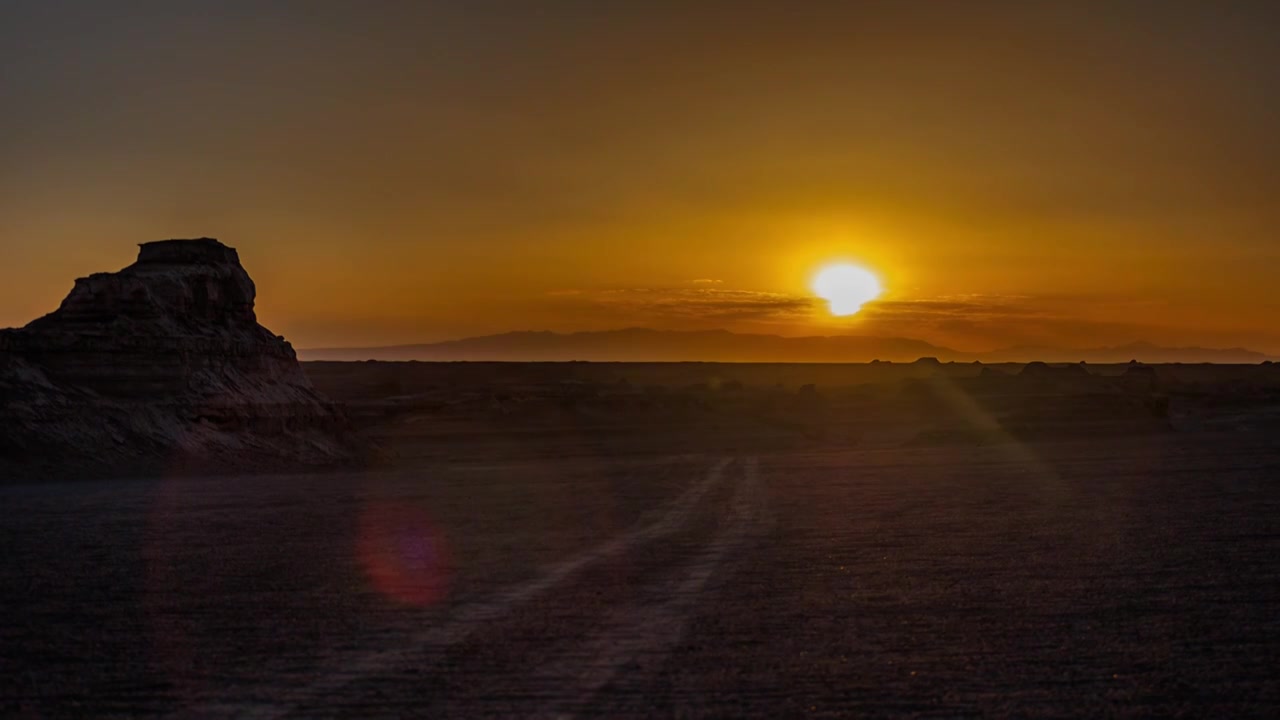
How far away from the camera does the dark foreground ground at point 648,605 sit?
8742 millimetres

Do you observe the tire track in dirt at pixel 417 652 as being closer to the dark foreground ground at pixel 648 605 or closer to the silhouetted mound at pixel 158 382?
the dark foreground ground at pixel 648 605

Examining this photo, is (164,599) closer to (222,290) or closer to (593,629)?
(593,629)

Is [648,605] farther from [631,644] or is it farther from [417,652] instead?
[417,652]

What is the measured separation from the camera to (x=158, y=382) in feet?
118

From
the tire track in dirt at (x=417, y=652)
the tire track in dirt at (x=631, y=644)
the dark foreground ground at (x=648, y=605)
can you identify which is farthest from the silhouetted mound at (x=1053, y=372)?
the tire track in dirt at (x=631, y=644)

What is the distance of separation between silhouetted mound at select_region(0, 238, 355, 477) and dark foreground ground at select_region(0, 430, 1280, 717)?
24.0 ft

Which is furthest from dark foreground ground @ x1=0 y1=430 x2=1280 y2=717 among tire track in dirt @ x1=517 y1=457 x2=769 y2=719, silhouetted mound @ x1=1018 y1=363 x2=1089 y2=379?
silhouetted mound @ x1=1018 y1=363 x2=1089 y2=379

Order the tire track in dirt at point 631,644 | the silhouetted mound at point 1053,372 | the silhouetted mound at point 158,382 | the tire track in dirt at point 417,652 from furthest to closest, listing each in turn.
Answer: the silhouetted mound at point 1053,372 < the silhouetted mound at point 158,382 < the tire track in dirt at point 631,644 < the tire track in dirt at point 417,652

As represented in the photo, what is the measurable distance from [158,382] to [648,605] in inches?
1102

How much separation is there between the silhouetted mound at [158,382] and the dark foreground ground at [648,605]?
7.32 metres

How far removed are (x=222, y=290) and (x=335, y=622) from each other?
30.6 m

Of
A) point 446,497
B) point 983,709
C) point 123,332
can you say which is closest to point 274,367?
point 123,332

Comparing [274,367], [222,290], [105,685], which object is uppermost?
[222,290]

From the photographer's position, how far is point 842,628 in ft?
36.5
